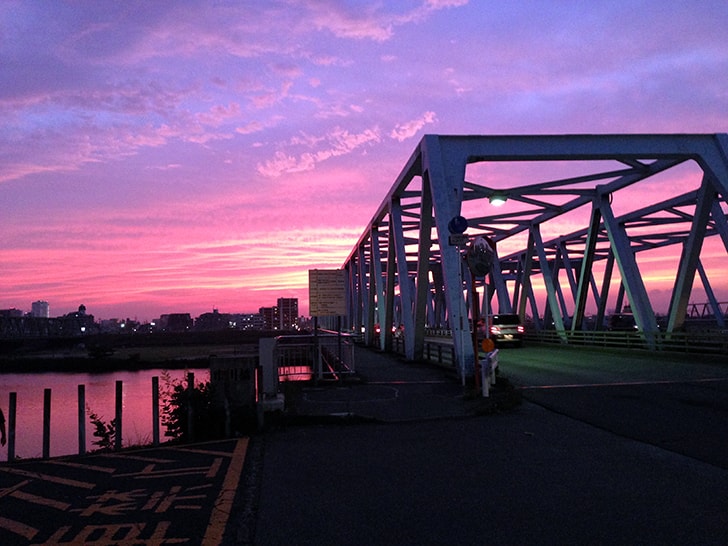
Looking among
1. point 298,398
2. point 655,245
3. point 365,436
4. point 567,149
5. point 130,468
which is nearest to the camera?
point 130,468

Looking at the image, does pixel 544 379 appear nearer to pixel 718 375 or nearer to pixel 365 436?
pixel 718 375

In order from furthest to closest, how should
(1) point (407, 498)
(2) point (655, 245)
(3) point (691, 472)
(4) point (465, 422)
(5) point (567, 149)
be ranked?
(2) point (655, 245) < (5) point (567, 149) < (4) point (465, 422) < (3) point (691, 472) < (1) point (407, 498)

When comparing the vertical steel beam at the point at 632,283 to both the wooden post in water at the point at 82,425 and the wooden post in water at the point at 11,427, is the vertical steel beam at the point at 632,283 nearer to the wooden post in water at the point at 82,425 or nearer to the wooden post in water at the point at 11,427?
the wooden post in water at the point at 82,425

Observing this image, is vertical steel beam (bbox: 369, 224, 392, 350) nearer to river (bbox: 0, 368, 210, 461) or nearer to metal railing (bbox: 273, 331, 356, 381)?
river (bbox: 0, 368, 210, 461)

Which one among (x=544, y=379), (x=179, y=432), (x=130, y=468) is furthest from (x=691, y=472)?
(x=544, y=379)

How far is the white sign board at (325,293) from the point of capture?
1452 cm

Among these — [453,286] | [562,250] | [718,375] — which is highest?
[562,250]

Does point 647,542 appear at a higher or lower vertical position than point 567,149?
lower

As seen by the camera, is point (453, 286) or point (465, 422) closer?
point (465, 422)

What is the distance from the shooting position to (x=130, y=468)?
6.82 meters

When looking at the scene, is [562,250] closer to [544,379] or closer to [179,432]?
[544,379]

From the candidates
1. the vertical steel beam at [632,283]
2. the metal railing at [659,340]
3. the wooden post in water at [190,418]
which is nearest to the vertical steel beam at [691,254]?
the vertical steel beam at [632,283]

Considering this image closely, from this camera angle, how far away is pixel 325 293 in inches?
580

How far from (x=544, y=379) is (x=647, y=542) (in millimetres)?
11165
